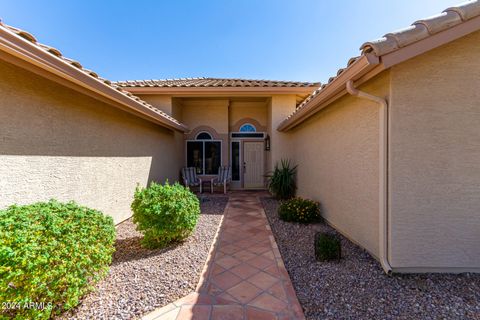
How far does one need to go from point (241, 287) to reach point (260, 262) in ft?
2.40

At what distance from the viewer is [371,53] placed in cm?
250

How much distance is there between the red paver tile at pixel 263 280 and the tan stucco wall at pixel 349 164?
1739mm

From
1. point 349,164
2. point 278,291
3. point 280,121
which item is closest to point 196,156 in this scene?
point 280,121

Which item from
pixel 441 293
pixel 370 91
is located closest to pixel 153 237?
pixel 441 293

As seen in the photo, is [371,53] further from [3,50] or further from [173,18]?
[173,18]

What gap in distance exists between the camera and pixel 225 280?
2914mm

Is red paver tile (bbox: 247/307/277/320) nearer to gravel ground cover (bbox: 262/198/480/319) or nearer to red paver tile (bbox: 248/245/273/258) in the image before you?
gravel ground cover (bbox: 262/198/480/319)

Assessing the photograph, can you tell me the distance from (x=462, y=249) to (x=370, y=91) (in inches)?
101

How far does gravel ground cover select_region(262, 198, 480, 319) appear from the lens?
222 cm

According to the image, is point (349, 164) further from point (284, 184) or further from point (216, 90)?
point (216, 90)

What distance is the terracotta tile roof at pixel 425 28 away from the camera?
2457 millimetres

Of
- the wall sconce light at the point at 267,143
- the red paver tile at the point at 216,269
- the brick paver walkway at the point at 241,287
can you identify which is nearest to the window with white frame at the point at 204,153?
the wall sconce light at the point at 267,143

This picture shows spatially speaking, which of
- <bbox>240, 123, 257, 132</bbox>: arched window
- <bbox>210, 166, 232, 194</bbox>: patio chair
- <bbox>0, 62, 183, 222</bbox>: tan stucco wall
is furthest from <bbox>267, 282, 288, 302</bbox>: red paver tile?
<bbox>240, 123, 257, 132</bbox>: arched window

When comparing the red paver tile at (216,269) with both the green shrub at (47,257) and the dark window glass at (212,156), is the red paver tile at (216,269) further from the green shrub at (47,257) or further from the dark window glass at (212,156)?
the dark window glass at (212,156)
